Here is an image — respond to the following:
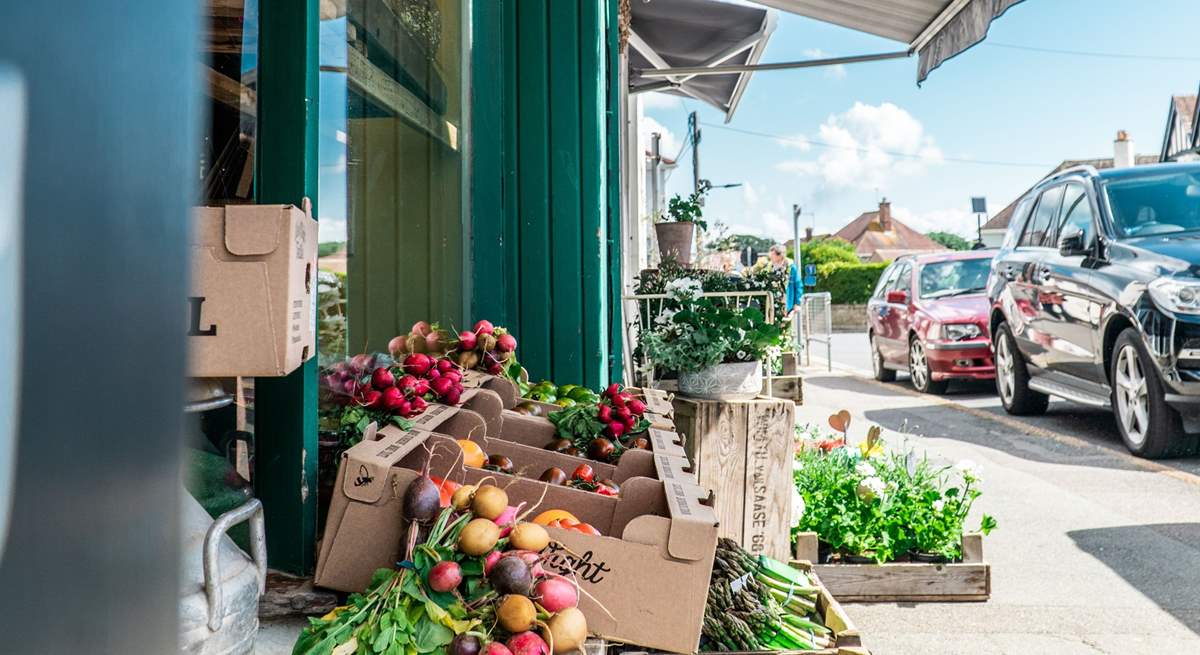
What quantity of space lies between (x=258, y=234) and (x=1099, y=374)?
6.69 m

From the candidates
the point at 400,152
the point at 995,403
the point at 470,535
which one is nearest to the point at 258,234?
the point at 470,535

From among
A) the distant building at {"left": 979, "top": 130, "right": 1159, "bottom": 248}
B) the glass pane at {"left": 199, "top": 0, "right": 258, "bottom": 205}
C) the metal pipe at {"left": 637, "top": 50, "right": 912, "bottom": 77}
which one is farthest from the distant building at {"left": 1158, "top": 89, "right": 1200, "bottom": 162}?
the glass pane at {"left": 199, "top": 0, "right": 258, "bottom": 205}

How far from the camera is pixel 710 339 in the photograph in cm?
439

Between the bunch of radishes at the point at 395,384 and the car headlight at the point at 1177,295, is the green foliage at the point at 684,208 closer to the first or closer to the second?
the car headlight at the point at 1177,295

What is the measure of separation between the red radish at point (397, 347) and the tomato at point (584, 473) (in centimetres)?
97

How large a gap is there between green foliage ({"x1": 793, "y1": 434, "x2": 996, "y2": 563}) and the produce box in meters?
2.12

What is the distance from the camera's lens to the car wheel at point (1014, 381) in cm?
836

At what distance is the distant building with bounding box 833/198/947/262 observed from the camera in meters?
73.9

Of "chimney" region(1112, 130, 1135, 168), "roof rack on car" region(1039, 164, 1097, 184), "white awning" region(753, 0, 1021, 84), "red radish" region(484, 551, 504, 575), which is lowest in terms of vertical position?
"red radish" region(484, 551, 504, 575)

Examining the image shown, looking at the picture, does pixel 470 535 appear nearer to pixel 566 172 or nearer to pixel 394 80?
pixel 394 80

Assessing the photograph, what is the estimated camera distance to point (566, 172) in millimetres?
4250

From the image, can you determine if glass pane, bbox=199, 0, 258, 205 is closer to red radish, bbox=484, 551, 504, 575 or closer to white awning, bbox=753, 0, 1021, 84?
red radish, bbox=484, 551, 504, 575

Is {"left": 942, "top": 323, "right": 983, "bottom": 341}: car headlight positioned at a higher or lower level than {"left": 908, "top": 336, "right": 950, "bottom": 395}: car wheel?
higher

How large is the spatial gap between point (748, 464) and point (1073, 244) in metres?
4.08
